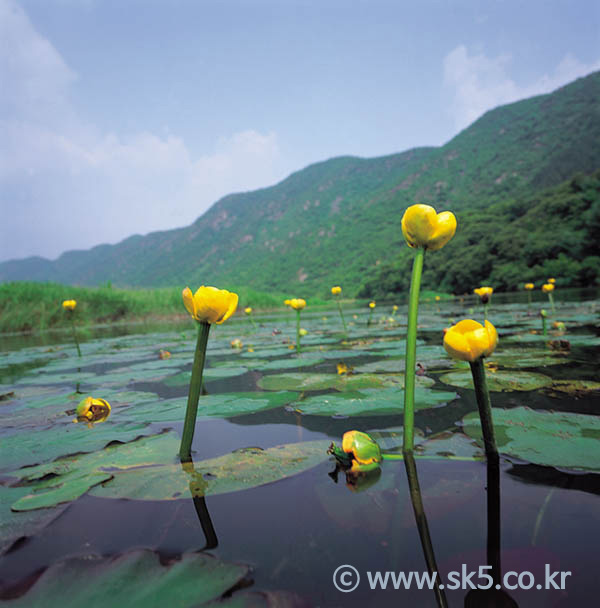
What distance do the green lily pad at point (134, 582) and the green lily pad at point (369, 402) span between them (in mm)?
991

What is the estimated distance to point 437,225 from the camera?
1.12 m

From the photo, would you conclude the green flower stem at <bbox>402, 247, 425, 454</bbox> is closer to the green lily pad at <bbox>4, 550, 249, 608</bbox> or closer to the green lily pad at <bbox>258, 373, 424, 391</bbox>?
the green lily pad at <bbox>4, 550, 249, 608</bbox>

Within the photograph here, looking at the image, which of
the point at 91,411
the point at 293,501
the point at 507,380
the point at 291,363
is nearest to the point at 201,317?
the point at 293,501

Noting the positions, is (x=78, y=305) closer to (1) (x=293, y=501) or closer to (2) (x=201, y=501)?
(2) (x=201, y=501)

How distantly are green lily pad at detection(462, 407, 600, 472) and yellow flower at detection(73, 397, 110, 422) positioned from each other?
5.80 feet

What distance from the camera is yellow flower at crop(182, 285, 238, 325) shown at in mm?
1119

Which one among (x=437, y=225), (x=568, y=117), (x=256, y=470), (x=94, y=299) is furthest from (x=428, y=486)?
(x=568, y=117)

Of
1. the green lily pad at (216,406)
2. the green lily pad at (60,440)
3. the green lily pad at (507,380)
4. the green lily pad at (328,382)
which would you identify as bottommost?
the green lily pad at (507,380)

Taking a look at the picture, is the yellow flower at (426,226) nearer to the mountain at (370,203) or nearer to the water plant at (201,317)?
the water plant at (201,317)

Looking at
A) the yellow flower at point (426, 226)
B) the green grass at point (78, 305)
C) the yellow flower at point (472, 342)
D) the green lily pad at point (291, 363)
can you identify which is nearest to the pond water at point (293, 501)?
the yellow flower at point (472, 342)

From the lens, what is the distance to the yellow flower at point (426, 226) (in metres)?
1.10

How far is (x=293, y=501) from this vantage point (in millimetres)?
968

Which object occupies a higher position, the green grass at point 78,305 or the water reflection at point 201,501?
the green grass at point 78,305

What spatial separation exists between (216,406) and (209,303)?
0.87 metres
